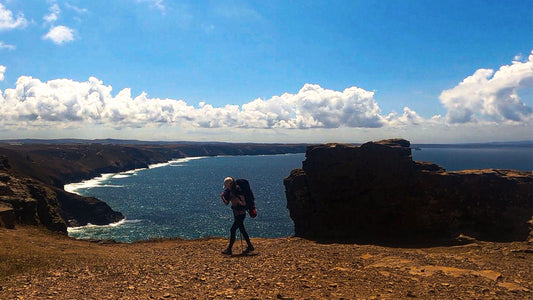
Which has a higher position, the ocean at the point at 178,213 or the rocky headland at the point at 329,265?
the rocky headland at the point at 329,265

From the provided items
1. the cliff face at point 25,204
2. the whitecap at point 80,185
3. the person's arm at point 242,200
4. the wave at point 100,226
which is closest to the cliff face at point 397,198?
the person's arm at point 242,200

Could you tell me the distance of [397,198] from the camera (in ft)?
84.6

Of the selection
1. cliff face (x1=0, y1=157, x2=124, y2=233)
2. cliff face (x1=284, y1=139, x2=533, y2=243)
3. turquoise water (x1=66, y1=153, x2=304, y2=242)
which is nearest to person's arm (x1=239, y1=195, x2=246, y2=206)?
cliff face (x1=284, y1=139, x2=533, y2=243)

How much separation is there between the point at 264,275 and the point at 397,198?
17.2 meters

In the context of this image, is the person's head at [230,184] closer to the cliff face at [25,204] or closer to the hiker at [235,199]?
the hiker at [235,199]

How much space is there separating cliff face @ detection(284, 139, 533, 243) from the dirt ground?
6.64 metres

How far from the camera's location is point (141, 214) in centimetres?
8862

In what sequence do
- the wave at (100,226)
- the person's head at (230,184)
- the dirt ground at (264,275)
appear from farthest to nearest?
1. the wave at (100,226)
2. the person's head at (230,184)
3. the dirt ground at (264,275)

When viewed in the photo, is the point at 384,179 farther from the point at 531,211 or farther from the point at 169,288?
the point at 169,288

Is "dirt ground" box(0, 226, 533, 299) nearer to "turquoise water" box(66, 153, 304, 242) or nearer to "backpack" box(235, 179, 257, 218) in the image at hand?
"backpack" box(235, 179, 257, 218)

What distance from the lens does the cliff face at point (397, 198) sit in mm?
22469

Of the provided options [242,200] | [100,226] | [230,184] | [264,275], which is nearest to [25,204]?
[230,184]

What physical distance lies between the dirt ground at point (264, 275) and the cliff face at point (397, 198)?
664cm

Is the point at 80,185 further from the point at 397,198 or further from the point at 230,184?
the point at 230,184
